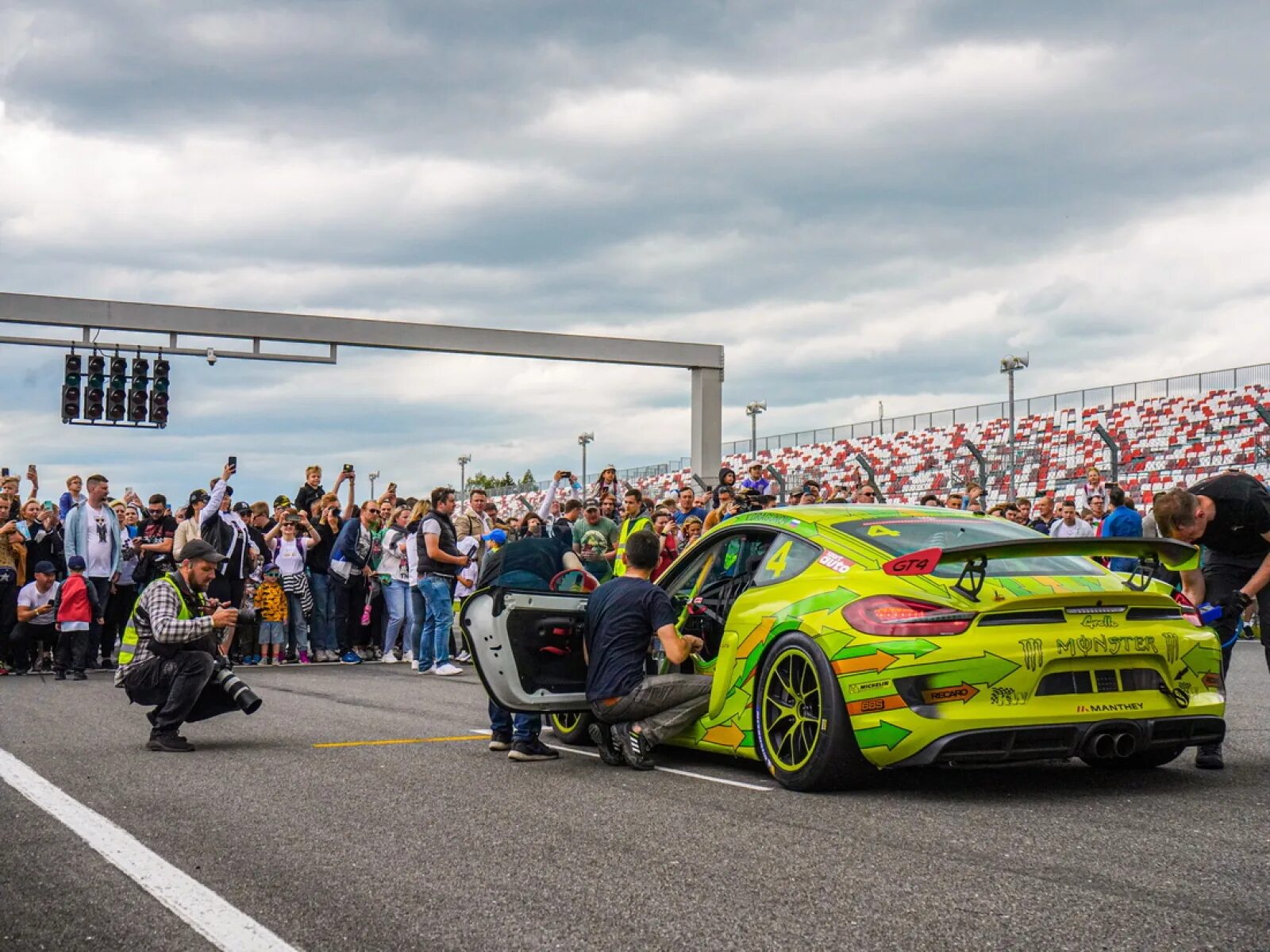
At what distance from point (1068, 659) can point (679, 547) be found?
9.96 metres

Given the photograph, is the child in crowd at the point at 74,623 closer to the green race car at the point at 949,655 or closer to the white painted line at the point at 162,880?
the white painted line at the point at 162,880

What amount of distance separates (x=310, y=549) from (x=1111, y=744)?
1213 cm

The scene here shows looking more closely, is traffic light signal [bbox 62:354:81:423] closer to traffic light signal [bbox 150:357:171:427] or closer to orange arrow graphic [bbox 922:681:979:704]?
traffic light signal [bbox 150:357:171:427]

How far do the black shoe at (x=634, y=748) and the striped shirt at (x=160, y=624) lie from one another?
2.73m

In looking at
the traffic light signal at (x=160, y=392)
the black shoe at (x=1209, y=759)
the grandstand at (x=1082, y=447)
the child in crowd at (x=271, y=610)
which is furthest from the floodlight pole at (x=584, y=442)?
the black shoe at (x=1209, y=759)

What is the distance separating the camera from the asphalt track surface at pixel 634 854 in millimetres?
3807

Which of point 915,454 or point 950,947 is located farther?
point 915,454

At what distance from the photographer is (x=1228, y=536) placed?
719 centimetres

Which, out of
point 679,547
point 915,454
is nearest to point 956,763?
point 679,547

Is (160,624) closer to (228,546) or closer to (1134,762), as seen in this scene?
(1134,762)

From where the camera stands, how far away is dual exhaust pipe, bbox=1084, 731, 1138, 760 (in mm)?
5785

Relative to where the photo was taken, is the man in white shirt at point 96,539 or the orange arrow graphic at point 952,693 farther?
the man in white shirt at point 96,539

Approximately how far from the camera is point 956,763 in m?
5.78

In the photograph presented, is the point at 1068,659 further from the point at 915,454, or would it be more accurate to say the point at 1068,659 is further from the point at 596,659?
the point at 915,454
